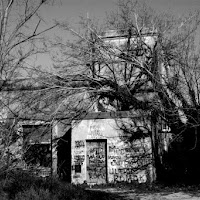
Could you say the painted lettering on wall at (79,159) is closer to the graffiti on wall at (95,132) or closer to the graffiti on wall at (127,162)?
the graffiti on wall at (95,132)

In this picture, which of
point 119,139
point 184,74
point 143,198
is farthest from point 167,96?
point 143,198

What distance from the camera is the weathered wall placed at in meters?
14.2

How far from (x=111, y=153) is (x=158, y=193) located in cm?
336

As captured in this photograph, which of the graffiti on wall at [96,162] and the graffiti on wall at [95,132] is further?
the graffiti on wall at [95,132]

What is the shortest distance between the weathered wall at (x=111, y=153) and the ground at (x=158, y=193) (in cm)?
97

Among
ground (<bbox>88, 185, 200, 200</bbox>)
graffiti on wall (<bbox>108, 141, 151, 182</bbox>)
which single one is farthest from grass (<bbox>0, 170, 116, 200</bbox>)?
graffiti on wall (<bbox>108, 141, 151, 182</bbox>)

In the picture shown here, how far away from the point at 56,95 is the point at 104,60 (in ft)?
11.5

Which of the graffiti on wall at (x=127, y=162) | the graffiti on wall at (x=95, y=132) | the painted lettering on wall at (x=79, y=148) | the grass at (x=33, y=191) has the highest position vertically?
the graffiti on wall at (x=95, y=132)

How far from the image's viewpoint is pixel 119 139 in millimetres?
14484

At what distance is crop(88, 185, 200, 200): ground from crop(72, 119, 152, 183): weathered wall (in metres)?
0.97

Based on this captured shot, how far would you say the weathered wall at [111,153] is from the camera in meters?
14.2

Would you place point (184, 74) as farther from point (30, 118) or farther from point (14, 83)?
point (14, 83)

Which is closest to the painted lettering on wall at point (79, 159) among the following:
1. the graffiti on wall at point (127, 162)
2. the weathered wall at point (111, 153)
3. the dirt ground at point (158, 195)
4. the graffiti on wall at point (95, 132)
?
the weathered wall at point (111, 153)

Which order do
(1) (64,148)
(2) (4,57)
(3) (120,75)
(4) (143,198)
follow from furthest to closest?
1. (3) (120,75)
2. (1) (64,148)
3. (2) (4,57)
4. (4) (143,198)
